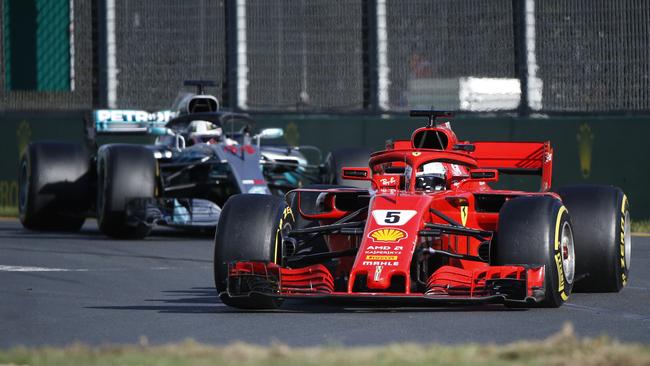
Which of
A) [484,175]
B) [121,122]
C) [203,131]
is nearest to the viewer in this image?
[484,175]

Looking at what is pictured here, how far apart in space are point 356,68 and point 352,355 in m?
13.1

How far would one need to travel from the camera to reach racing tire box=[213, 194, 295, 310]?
9.22 m

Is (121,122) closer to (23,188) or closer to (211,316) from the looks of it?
(23,188)

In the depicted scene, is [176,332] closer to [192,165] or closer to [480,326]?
[480,326]

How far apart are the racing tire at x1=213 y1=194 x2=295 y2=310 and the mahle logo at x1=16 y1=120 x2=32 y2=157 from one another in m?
12.6

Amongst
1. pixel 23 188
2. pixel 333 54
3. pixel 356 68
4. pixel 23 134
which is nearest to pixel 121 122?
pixel 23 188

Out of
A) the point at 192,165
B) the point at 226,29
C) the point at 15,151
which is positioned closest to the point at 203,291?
the point at 192,165

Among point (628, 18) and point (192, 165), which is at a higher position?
point (628, 18)

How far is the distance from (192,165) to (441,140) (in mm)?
6322

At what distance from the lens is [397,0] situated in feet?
63.1

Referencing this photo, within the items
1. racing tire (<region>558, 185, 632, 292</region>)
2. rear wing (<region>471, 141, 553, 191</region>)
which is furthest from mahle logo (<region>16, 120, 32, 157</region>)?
racing tire (<region>558, 185, 632, 292</region>)

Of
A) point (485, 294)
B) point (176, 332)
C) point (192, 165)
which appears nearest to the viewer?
point (176, 332)

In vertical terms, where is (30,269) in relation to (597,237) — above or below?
below

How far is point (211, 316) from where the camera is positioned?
9023 millimetres
